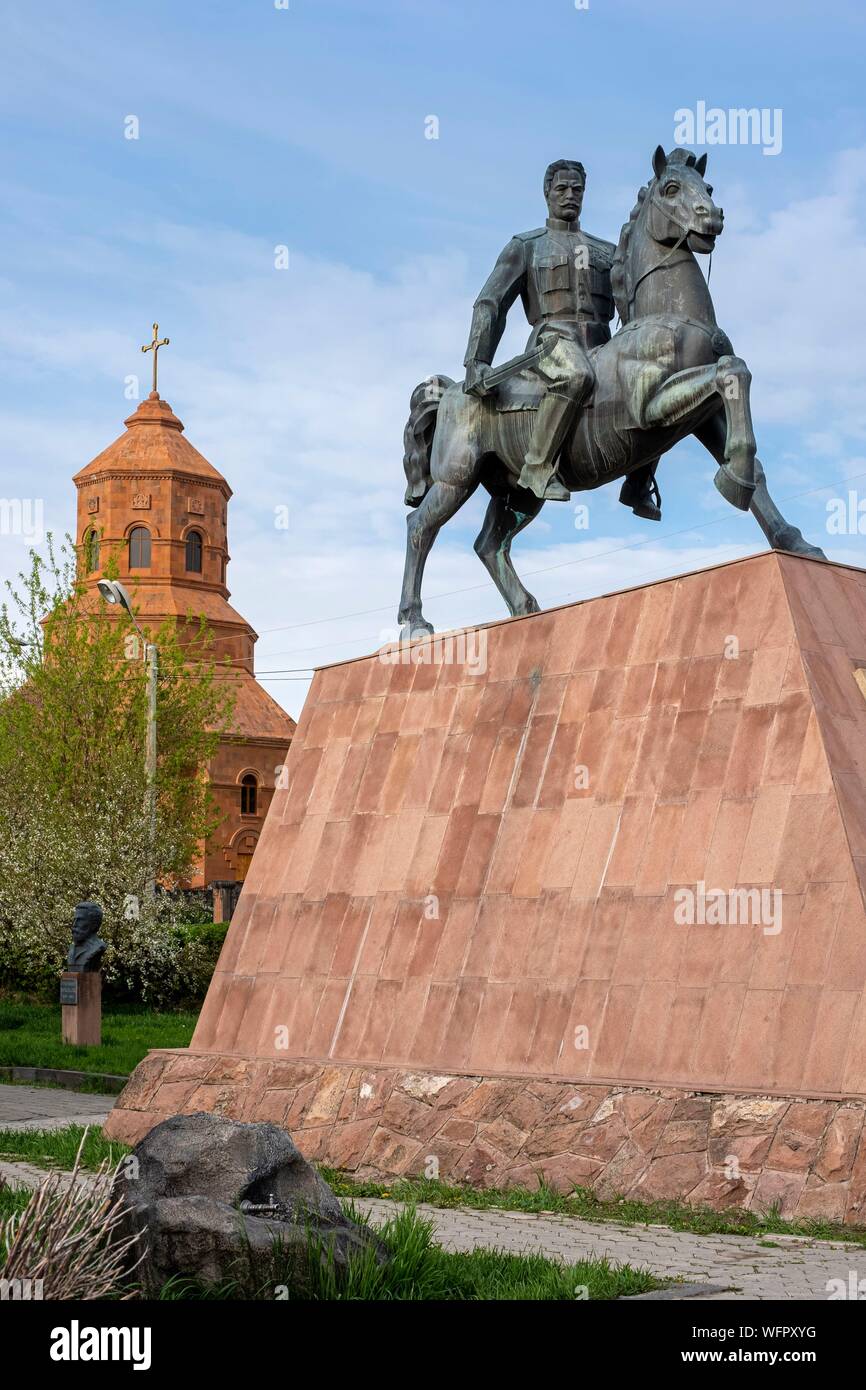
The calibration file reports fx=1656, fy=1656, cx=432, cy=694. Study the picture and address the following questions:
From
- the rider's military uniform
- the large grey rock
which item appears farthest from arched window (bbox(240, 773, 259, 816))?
the large grey rock

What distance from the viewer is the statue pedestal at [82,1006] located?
2388 cm

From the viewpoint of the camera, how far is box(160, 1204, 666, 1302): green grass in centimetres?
656

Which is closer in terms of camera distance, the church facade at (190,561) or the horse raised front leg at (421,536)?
the horse raised front leg at (421,536)

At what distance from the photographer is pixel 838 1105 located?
29.7ft

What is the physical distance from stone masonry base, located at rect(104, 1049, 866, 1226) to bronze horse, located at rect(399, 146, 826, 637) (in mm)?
4211

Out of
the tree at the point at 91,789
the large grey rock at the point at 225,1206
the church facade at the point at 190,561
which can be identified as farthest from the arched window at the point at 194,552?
the large grey rock at the point at 225,1206

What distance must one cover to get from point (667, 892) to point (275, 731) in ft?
151

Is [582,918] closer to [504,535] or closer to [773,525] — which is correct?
[773,525]

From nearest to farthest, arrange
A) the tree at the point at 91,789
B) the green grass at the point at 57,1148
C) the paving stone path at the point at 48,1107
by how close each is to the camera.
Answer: the green grass at the point at 57,1148, the paving stone path at the point at 48,1107, the tree at the point at 91,789

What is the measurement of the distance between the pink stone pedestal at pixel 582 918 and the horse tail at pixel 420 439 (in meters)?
1.75

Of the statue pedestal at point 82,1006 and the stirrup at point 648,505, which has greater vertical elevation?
the stirrup at point 648,505

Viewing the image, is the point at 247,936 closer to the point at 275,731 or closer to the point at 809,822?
the point at 809,822

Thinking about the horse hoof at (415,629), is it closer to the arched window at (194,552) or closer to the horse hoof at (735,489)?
the horse hoof at (735,489)
